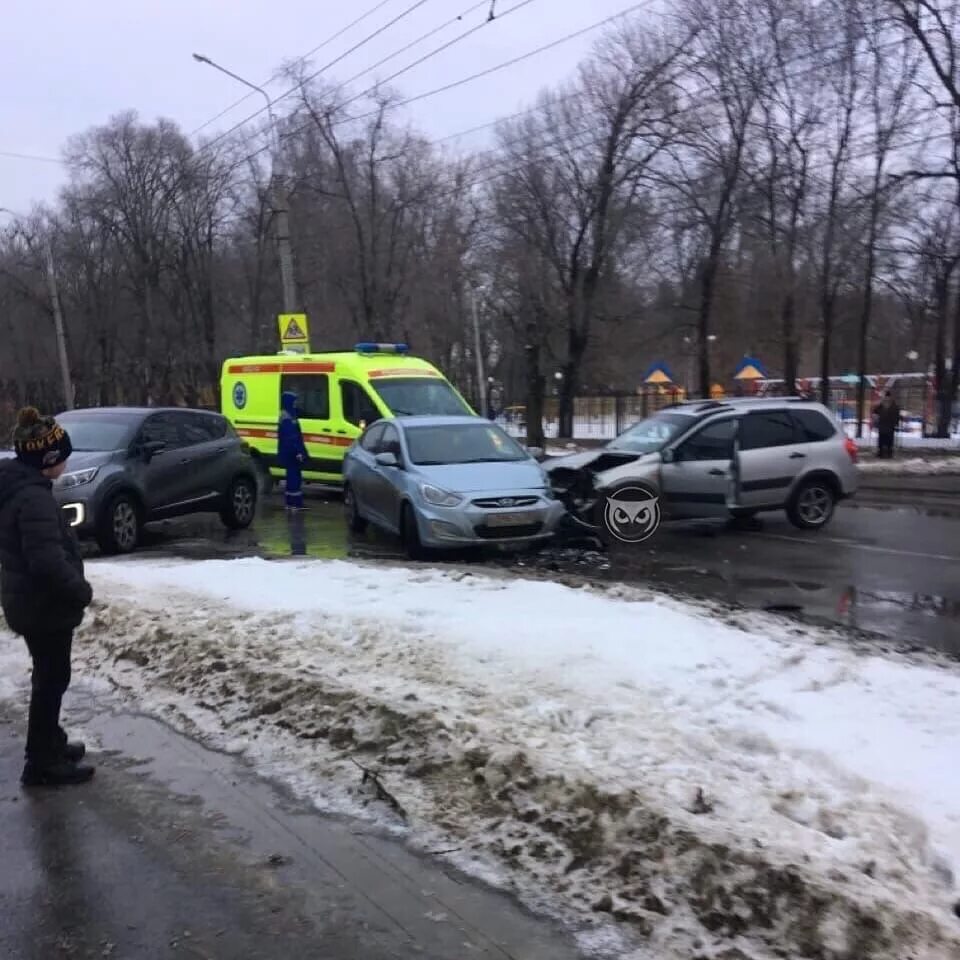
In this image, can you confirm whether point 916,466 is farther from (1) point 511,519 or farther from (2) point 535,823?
(2) point 535,823

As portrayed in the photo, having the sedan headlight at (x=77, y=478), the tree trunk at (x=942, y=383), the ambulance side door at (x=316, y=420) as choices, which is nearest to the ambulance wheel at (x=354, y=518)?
the sedan headlight at (x=77, y=478)

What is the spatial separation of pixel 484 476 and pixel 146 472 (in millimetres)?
4449

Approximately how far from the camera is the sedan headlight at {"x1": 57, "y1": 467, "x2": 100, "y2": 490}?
484 inches

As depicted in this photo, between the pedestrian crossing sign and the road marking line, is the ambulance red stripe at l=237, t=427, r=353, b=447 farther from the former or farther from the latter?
the road marking line

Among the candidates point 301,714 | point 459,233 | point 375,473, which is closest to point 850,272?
point 459,233

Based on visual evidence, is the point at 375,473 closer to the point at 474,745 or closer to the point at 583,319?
the point at 474,745

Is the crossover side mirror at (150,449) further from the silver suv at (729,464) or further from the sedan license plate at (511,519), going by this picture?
the silver suv at (729,464)

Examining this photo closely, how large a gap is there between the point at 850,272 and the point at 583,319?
8.06 m

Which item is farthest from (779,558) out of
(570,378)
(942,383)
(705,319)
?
(570,378)

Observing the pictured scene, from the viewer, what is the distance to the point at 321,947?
372 centimetres

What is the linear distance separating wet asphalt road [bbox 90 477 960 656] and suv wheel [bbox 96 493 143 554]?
0.41 metres

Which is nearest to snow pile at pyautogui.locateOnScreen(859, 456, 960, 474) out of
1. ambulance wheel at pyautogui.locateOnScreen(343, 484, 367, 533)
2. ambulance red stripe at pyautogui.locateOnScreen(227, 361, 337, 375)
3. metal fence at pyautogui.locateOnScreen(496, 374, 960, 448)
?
metal fence at pyautogui.locateOnScreen(496, 374, 960, 448)

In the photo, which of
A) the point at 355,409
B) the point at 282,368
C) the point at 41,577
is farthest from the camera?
the point at 282,368

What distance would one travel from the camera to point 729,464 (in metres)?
13.3
